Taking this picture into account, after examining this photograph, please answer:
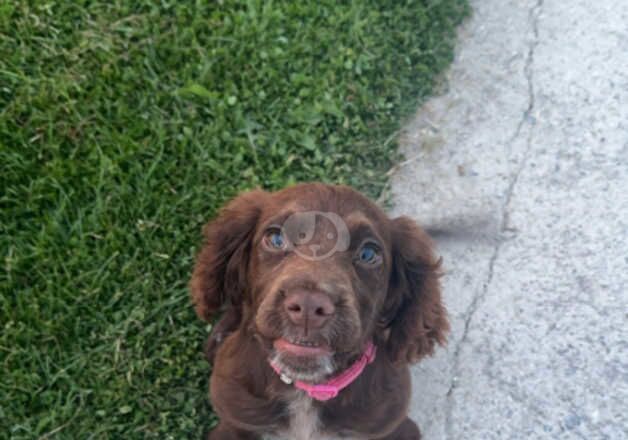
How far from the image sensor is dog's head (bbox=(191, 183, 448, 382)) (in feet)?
7.37

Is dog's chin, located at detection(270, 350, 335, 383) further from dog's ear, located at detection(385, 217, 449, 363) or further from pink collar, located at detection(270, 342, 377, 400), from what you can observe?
dog's ear, located at detection(385, 217, 449, 363)

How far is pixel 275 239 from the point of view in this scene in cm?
250

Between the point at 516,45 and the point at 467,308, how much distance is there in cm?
177

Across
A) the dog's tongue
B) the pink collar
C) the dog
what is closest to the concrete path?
the dog

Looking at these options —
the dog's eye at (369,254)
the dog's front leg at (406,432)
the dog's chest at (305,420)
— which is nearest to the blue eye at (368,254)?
the dog's eye at (369,254)

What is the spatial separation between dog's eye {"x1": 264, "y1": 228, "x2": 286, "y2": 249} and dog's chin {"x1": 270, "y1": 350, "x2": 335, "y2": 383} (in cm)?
37

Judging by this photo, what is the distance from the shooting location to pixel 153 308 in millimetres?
3271

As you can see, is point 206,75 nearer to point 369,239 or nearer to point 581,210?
point 369,239

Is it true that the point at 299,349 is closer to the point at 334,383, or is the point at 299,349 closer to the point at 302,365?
the point at 302,365

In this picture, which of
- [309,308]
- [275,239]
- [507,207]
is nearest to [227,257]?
[275,239]

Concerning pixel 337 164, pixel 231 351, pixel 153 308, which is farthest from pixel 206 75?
pixel 231 351

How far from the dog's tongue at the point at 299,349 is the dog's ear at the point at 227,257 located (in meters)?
0.49

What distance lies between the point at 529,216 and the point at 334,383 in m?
1.75

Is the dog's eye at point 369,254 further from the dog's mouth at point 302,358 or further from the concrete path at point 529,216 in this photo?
the concrete path at point 529,216
